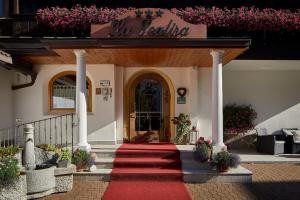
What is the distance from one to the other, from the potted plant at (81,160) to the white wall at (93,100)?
3039 millimetres

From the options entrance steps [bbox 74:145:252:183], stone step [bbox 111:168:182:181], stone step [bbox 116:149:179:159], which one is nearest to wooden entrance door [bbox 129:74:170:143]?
entrance steps [bbox 74:145:252:183]

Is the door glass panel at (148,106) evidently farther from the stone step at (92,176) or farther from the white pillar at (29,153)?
the white pillar at (29,153)

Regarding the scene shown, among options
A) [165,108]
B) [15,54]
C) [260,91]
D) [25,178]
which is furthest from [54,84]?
[260,91]

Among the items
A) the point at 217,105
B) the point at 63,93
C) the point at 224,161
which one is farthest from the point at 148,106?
the point at 224,161

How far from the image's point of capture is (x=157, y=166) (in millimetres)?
8594

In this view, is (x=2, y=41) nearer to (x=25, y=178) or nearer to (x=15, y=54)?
(x=15, y=54)

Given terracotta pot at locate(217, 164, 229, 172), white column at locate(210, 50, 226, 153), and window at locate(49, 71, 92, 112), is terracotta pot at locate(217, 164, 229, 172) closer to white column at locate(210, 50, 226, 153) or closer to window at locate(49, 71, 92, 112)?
white column at locate(210, 50, 226, 153)

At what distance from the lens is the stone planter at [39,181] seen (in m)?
6.56

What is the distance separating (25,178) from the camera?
20.9 ft

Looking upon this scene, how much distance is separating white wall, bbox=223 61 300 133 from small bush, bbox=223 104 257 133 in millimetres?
443

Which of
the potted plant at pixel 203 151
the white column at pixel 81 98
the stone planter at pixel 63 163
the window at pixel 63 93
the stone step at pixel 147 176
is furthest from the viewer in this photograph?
the window at pixel 63 93

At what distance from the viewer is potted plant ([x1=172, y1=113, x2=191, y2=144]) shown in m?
11.3

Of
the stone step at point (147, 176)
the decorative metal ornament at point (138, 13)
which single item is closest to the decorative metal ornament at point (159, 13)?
the decorative metal ornament at point (138, 13)

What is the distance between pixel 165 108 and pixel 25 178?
647cm
